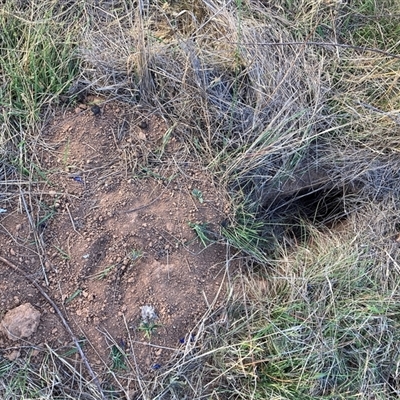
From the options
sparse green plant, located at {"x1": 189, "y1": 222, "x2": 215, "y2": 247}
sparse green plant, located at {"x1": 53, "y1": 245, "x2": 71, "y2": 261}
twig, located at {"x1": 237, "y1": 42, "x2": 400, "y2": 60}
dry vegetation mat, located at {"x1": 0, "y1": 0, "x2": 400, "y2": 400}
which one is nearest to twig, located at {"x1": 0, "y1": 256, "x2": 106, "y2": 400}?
dry vegetation mat, located at {"x1": 0, "y1": 0, "x2": 400, "y2": 400}

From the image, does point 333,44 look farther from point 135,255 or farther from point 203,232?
point 135,255

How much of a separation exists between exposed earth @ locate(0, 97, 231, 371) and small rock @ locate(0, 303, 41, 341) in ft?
0.08

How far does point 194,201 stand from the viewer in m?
1.94

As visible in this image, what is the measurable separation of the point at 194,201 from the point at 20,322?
747 millimetres

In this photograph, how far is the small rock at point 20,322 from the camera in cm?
172

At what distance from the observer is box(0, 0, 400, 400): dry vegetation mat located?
1811 millimetres

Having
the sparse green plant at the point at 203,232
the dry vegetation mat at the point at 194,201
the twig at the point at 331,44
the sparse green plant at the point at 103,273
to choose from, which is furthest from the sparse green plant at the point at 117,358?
the twig at the point at 331,44

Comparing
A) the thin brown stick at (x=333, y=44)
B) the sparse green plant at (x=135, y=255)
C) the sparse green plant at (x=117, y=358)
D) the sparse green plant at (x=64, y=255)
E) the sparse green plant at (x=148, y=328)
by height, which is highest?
the thin brown stick at (x=333, y=44)

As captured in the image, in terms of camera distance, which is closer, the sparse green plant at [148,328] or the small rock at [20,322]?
the small rock at [20,322]

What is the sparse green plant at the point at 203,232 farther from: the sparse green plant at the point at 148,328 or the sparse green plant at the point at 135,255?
the sparse green plant at the point at 148,328

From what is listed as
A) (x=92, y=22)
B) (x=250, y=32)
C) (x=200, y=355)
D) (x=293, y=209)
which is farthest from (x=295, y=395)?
(x=92, y=22)

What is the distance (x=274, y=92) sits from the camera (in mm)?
2025

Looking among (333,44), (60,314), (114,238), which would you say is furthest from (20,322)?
(333,44)

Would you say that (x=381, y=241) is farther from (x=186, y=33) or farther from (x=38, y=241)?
(x=38, y=241)
